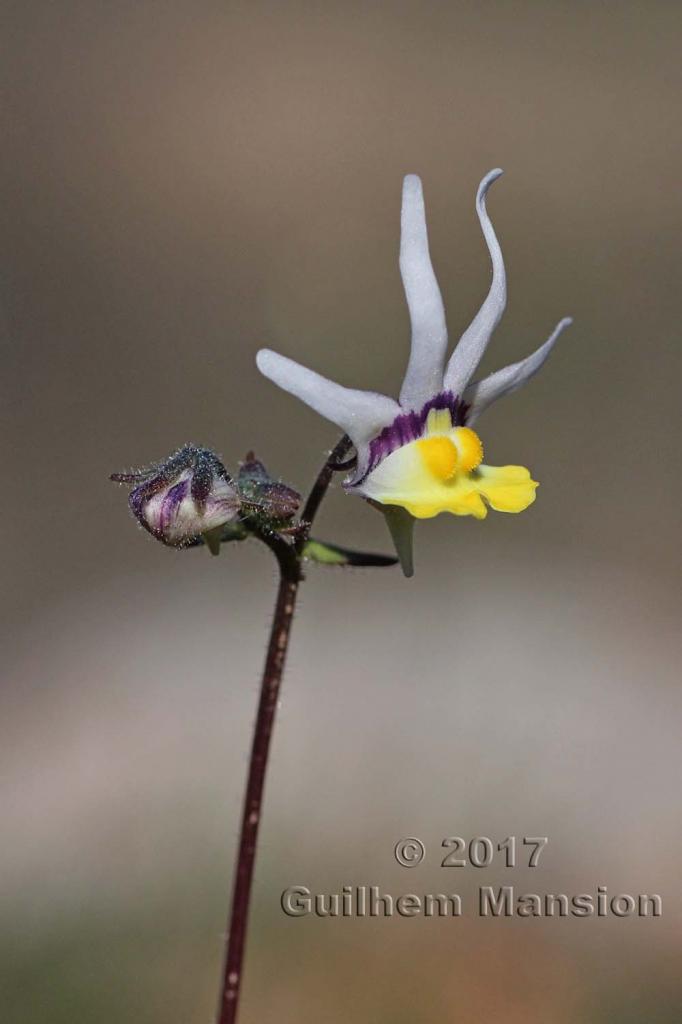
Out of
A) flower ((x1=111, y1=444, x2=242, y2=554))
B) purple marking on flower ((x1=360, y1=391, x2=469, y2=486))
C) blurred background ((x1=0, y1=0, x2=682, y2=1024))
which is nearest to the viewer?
flower ((x1=111, y1=444, x2=242, y2=554))

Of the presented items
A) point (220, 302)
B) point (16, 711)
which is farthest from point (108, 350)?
point (16, 711)

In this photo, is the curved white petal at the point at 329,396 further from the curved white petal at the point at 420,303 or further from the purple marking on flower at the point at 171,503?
the purple marking on flower at the point at 171,503

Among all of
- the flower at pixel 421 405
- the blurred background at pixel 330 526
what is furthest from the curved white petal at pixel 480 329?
the blurred background at pixel 330 526

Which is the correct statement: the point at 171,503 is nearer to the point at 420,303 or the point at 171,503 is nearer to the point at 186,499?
the point at 186,499

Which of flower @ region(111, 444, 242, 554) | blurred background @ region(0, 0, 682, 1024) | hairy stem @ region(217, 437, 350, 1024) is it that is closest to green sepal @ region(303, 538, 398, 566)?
hairy stem @ region(217, 437, 350, 1024)

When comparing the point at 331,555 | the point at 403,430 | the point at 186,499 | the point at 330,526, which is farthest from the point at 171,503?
the point at 330,526

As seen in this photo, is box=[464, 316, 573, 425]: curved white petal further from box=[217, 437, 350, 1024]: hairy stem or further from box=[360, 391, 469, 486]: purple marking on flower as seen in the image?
box=[217, 437, 350, 1024]: hairy stem
